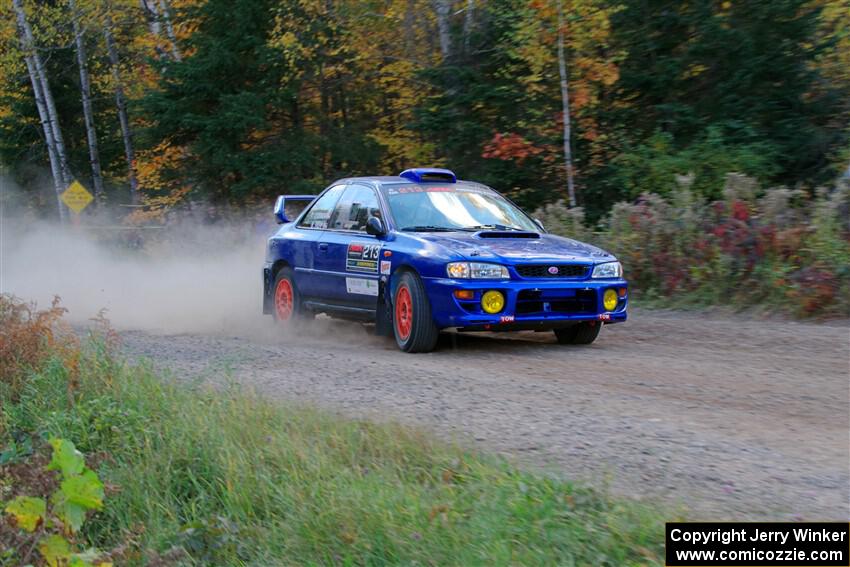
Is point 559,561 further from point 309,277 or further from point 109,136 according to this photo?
point 109,136

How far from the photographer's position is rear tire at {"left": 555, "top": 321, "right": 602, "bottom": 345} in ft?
30.9

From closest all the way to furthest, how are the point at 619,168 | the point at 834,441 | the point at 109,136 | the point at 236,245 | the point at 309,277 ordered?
the point at 834,441, the point at 309,277, the point at 619,168, the point at 236,245, the point at 109,136

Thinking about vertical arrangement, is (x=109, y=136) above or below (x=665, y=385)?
above

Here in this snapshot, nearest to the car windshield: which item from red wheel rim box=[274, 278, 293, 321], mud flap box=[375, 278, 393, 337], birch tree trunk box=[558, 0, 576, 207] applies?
mud flap box=[375, 278, 393, 337]

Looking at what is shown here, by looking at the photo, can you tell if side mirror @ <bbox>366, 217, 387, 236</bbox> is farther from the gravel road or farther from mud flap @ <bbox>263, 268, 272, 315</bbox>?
mud flap @ <bbox>263, 268, 272, 315</bbox>

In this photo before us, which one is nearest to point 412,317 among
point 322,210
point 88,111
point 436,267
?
point 436,267

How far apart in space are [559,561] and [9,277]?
67.0 ft

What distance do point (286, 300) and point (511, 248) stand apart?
139 inches

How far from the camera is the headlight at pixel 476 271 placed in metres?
8.61

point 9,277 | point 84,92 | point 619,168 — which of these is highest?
point 84,92

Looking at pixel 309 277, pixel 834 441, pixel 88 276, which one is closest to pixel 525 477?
A: pixel 834 441

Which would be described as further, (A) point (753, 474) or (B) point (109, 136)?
(B) point (109, 136)

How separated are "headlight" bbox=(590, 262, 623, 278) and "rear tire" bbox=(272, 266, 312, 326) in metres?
3.65

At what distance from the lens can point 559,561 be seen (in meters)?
4.03
